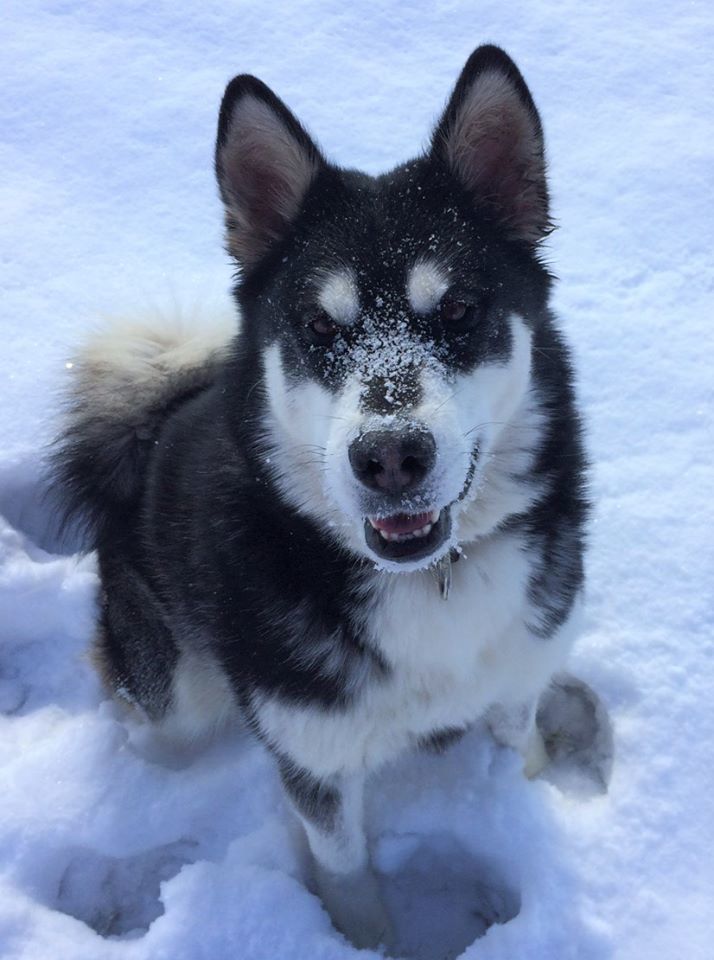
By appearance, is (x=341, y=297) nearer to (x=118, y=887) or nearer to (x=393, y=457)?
(x=393, y=457)

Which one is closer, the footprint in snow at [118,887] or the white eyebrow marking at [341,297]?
the white eyebrow marking at [341,297]

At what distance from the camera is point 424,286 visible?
1833 mm

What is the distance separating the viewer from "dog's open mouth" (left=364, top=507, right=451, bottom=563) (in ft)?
5.79

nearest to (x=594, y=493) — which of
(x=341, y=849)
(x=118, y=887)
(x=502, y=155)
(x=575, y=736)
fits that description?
(x=575, y=736)

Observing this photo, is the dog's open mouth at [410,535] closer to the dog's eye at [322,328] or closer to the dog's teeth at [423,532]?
the dog's teeth at [423,532]

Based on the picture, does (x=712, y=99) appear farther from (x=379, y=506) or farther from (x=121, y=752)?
(x=121, y=752)

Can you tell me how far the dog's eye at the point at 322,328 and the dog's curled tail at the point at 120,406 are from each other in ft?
2.69

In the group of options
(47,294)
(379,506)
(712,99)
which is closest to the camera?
(379,506)

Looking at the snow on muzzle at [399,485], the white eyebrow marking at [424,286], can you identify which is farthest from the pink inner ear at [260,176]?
the snow on muzzle at [399,485]

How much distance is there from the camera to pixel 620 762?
251 cm

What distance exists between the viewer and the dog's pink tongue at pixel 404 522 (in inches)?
69.5

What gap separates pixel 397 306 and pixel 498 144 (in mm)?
543

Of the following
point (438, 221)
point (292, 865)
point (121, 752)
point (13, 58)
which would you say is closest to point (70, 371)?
point (121, 752)

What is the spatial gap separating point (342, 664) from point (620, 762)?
3.51 ft
